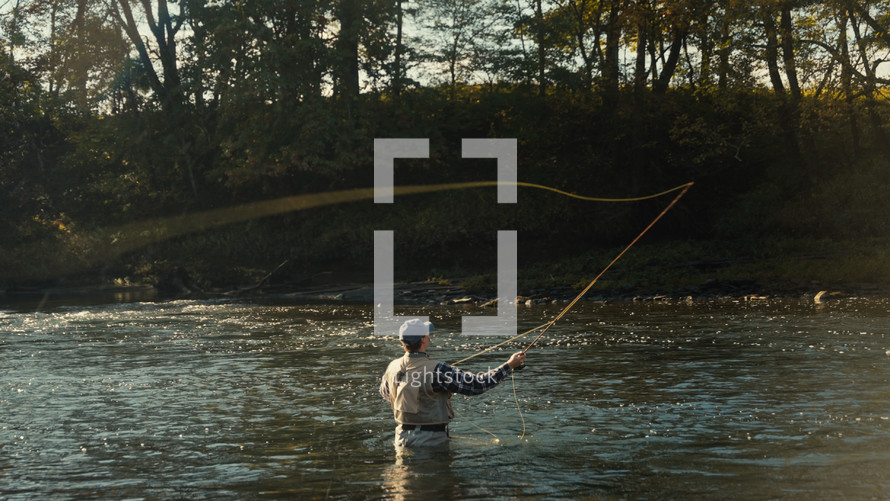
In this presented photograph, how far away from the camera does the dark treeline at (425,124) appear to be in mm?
32875

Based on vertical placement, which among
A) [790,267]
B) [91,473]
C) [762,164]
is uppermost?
[762,164]

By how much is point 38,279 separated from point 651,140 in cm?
2574

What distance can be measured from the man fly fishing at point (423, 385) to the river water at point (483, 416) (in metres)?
0.29

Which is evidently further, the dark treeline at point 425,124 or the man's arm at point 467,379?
the dark treeline at point 425,124

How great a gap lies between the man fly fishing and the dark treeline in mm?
24046

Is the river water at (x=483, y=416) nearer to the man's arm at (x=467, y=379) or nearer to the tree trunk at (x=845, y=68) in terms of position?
the man's arm at (x=467, y=379)

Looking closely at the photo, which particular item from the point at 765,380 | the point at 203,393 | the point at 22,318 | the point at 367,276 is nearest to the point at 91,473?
the point at 203,393

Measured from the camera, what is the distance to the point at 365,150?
37562mm

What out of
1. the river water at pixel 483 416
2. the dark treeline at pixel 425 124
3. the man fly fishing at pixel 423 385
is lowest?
the river water at pixel 483 416

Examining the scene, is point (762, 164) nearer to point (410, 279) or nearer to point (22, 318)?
point (410, 279)

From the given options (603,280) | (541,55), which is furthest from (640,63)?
(603,280)

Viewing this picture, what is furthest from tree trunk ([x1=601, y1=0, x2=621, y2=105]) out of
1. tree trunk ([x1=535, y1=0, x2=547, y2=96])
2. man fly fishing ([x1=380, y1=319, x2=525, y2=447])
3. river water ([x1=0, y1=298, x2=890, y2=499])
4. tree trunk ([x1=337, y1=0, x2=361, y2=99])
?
man fly fishing ([x1=380, y1=319, x2=525, y2=447])

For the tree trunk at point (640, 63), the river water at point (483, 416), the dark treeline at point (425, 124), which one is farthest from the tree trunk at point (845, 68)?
the river water at point (483, 416)

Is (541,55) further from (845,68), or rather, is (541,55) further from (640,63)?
(845,68)
